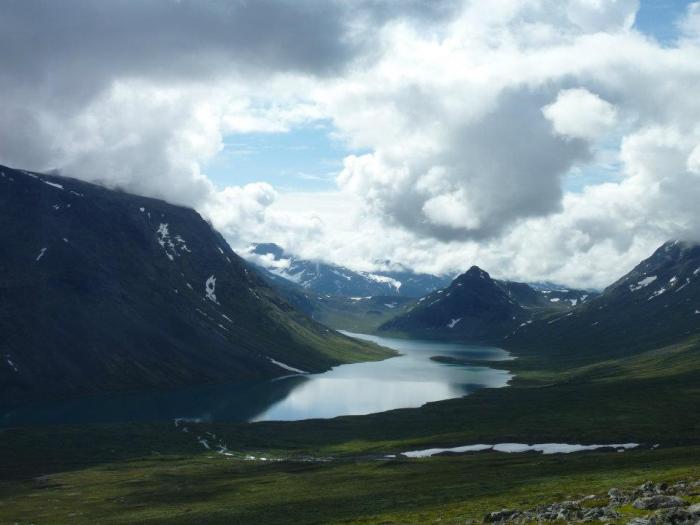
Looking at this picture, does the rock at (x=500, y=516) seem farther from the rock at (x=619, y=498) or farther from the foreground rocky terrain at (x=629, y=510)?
the rock at (x=619, y=498)

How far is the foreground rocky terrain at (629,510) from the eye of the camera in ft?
101

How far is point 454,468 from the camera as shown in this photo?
99875 mm

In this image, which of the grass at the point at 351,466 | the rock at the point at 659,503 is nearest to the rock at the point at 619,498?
the rock at the point at 659,503

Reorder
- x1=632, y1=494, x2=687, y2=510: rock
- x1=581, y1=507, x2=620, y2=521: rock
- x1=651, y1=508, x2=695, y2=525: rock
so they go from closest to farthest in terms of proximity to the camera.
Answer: x1=651, y1=508, x2=695, y2=525: rock
x1=581, y1=507, x2=620, y2=521: rock
x1=632, y1=494, x2=687, y2=510: rock

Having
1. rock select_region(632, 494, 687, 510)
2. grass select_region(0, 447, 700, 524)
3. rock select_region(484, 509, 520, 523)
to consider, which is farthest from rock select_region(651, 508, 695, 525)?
grass select_region(0, 447, 700, 524)

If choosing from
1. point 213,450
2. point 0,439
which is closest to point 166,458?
point 213,450

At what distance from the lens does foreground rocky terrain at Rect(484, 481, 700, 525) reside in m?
30.9

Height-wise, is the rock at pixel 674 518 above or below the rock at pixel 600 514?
above

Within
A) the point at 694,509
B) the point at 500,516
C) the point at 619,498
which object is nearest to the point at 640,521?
the point at 694,509

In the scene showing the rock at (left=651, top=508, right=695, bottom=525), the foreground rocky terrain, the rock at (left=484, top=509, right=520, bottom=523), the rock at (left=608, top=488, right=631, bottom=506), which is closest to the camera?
the rock at (left=651, top=508, right=695, bottom=525)

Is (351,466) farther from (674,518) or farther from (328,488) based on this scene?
(674,518)

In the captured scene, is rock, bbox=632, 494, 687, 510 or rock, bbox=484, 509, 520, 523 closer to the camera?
rock, bbox=632, 494, 687, 510

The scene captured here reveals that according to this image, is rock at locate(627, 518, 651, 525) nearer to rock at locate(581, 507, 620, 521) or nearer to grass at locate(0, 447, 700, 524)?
rock at locate(581, 507, 620, 521)

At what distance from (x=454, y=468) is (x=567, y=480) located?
1057 inches
